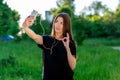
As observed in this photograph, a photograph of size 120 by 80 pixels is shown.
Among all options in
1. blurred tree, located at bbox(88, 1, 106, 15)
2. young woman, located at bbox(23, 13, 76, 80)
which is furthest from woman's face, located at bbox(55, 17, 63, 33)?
blurred tree, located at bbox(88, 1, 106, 15)

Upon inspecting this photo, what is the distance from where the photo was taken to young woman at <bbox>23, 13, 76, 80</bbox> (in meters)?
4.04

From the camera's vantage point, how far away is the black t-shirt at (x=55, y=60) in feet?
13.3

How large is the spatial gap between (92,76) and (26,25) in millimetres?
A: 4501

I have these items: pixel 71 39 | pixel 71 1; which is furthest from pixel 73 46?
pixel 71 1

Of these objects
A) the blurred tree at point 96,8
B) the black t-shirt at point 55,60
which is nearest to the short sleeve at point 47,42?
the black t-shirt at point 55,60

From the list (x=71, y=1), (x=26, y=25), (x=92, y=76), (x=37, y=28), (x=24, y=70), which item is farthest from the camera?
(x=71, y=1)

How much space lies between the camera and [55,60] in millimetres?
4039

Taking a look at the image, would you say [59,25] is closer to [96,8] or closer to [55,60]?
[55,60]

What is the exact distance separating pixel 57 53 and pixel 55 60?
2.6 inches

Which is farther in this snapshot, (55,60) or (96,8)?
(96,8)

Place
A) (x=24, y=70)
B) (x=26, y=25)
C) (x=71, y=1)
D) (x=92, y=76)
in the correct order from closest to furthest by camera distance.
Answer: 1. (x=26, y=25)
2. (x=92, y=76)
3. (x=24, y=70)
4. (x=71, y=1)

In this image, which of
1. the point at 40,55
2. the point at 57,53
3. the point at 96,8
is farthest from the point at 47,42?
the point at 96,8

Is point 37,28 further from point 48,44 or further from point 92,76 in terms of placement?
point 48,44

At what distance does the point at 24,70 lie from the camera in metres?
9.44
